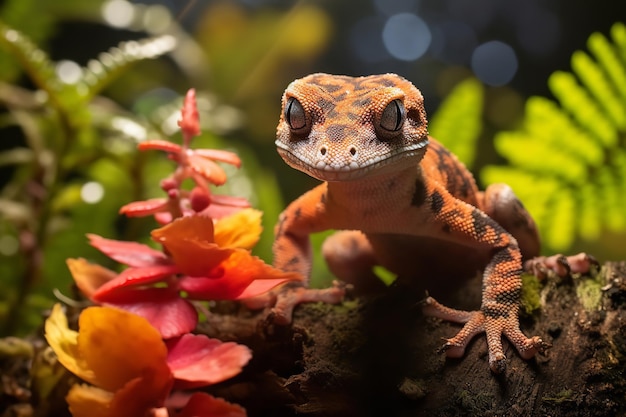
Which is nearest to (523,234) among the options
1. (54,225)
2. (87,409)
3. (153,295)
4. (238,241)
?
(238,241)

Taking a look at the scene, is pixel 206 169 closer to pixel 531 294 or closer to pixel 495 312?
pixel 495 312

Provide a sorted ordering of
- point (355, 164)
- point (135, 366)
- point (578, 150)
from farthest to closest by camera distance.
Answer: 1. point (578, 150)
2. point (355, 164)
3. point (135, 366)

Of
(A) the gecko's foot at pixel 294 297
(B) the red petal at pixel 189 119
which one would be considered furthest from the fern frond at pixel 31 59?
(A) the gecko's foot at pixel 294 297

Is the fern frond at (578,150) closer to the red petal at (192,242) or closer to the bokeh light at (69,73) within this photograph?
the red petal at (192,242)

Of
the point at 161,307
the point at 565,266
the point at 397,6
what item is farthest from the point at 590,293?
the point at 397,6

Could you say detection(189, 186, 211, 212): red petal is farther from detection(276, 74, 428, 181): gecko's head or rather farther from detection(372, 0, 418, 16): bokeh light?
detection(372, 0, 418, 16): bokeh light

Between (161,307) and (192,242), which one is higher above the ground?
(192,242)
